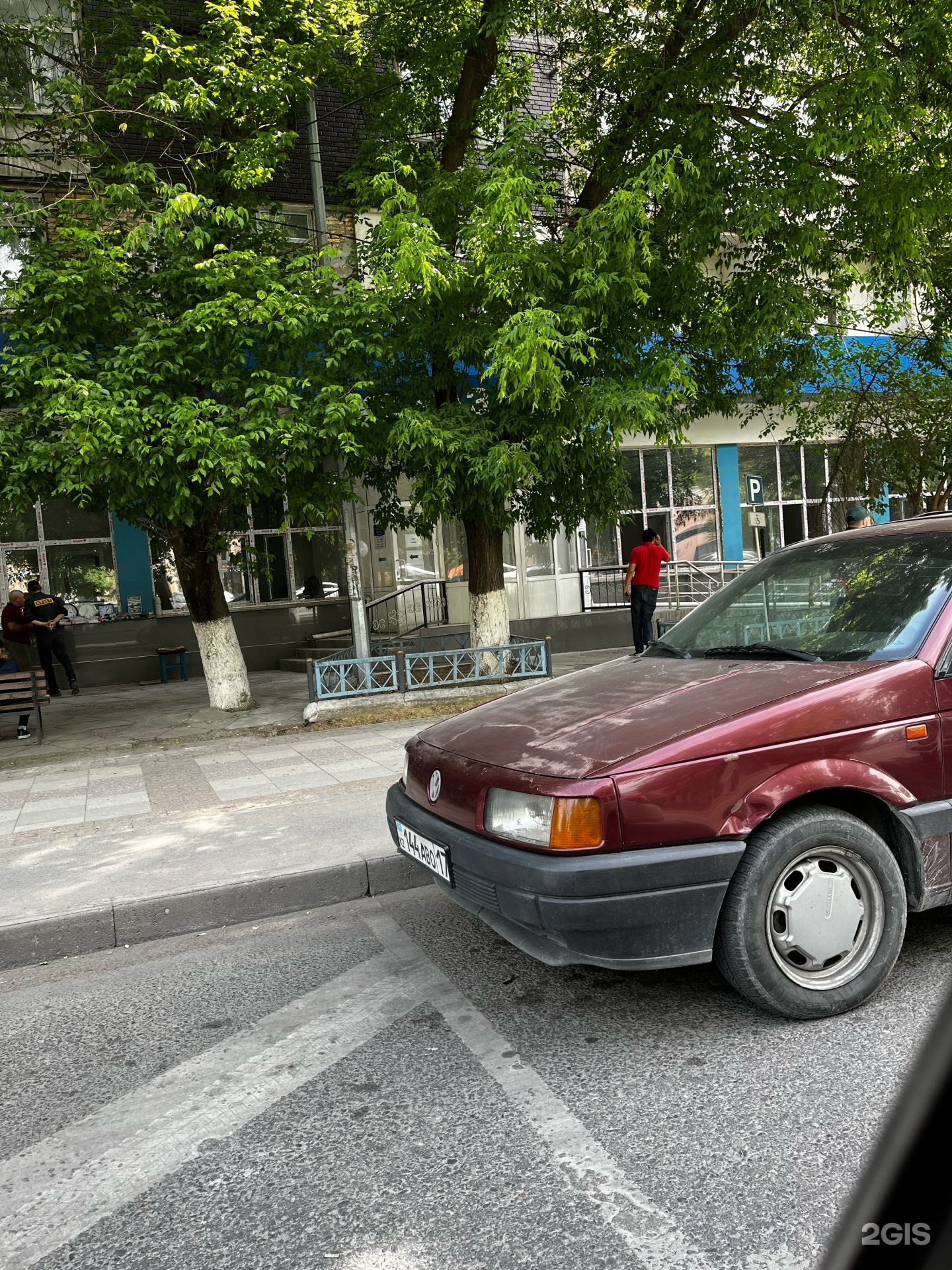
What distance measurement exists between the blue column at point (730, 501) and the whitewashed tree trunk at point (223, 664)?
43.2ft

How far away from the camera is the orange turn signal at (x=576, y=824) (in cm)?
322

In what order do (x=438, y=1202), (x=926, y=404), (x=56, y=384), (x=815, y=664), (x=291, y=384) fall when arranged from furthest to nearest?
(x=926, y=404), (x=291, y=384), (x=56, y=384), (x=815, y=664), (x=438, y=1202)

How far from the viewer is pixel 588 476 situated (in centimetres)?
1230

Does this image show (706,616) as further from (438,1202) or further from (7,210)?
(7,210)

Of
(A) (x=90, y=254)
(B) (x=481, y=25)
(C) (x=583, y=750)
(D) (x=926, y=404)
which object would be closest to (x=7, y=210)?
(A) (x=90, y=254)

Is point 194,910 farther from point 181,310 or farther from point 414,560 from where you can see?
point 414,560

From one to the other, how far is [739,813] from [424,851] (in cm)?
132

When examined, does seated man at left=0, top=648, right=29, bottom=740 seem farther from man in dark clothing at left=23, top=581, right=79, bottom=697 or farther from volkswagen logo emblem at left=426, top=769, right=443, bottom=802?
volkswagen logo emblem at left=426, top=769, right=443, bottom=802

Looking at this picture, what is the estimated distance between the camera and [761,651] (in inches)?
162

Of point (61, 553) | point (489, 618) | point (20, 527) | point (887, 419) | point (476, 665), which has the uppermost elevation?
point (887, 419)

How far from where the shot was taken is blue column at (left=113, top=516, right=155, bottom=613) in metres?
17.0

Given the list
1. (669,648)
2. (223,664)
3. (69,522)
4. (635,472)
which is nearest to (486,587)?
(223,664)

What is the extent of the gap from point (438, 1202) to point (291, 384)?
823cm

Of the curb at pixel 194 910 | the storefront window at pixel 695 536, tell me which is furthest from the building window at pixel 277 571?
the curb at pixel 194 910
